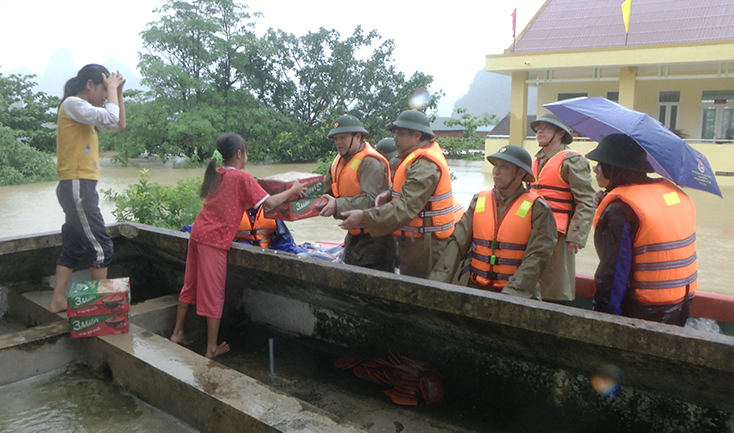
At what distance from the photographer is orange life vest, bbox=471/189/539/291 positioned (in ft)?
9.21

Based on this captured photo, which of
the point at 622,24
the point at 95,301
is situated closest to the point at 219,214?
the point at 95,301

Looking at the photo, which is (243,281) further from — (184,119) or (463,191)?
(184,119)

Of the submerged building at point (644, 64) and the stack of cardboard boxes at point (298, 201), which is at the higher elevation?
the submerged building at point (644, 64)

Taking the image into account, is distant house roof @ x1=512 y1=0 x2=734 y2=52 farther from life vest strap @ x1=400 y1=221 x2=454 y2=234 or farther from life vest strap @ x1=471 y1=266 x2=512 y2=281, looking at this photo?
life vest strap @ x1=471 y1=266 x2=512 y2=281

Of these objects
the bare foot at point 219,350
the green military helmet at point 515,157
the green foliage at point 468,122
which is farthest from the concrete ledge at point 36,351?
the green foliage at point 468,122

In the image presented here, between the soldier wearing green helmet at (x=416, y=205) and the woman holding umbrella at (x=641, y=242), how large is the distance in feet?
3.52

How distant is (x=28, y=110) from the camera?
2184cm

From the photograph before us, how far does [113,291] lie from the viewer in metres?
3.11

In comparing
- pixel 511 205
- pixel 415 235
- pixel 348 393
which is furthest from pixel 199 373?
pixel 511 205

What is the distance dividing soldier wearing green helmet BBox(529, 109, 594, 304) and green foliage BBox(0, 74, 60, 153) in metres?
22.4

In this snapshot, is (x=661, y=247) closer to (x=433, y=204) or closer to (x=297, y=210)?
(x=433, y=204)

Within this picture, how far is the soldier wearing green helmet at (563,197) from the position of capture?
3400mm

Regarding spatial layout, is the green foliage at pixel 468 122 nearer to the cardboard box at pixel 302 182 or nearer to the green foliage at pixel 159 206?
the green foliage at pixel 159 206

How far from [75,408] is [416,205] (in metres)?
2.20
